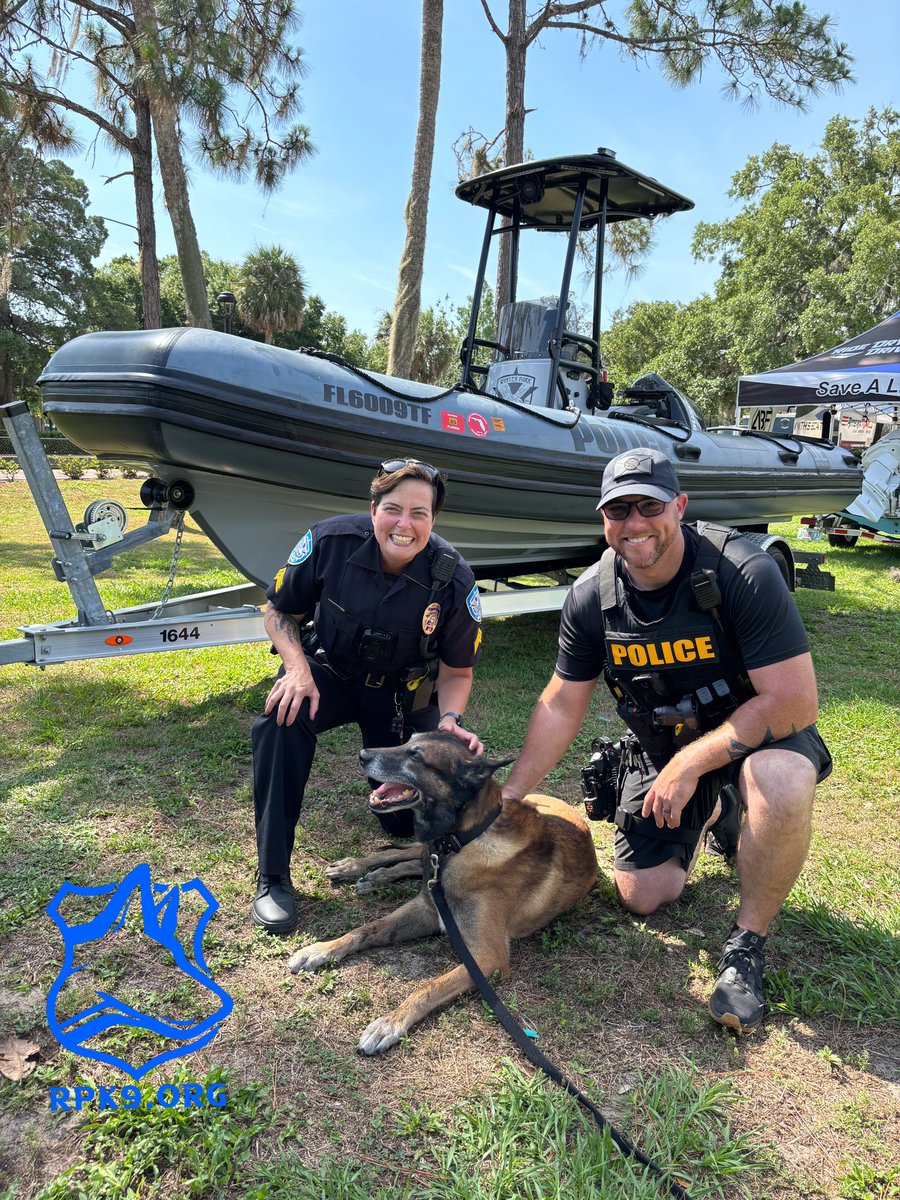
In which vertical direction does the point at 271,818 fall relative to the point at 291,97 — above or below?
below

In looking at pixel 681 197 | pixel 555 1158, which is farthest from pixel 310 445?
pixel 681 197

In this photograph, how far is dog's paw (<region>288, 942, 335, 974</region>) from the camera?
2055 mm

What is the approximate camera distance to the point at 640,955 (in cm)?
219

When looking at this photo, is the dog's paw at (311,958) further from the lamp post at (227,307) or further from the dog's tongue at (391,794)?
the lamp post at (227,307)

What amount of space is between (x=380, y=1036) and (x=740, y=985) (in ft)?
3.08

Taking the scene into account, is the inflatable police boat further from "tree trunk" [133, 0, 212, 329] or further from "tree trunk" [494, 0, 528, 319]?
"tree trunk" [133, 0, 212, 329]

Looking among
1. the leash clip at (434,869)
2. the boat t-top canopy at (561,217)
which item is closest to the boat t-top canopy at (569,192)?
the boat t-top canopy at (561,217)

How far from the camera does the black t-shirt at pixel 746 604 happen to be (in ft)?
6.65

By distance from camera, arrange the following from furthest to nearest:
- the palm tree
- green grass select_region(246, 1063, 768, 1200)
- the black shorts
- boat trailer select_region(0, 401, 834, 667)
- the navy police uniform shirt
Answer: the palm tree < boat trailer select_region(0, 401, 834, 667) < the navy police uniform shirt < the black shorts < green grass select_region(246, 1063, 768, 1200)

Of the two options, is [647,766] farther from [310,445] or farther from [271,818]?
[310,445]

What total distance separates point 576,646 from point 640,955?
36.6 inches

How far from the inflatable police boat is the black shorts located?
2118 millimetres

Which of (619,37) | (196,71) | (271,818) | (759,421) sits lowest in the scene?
(271,818)

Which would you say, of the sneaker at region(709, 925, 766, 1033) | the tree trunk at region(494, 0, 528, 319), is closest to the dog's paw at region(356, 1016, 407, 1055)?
the sneaker at region(709, 925, 766, 1033)
